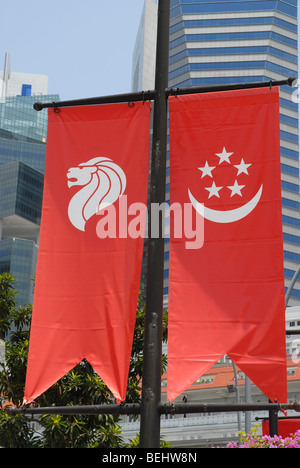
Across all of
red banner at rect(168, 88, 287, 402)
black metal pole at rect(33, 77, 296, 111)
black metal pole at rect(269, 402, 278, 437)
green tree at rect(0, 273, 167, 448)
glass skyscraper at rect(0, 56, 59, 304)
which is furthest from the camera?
glass skyscraper at rect(0, 56, 59, 304)

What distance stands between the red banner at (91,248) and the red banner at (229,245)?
53cm

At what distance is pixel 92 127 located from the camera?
9.45 metres

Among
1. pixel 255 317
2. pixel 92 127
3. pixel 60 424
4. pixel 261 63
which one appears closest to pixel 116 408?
pixel 255 317

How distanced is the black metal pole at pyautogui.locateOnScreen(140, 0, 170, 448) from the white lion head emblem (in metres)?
0.51

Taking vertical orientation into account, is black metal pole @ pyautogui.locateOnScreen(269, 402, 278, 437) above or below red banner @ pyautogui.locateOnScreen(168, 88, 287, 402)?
below

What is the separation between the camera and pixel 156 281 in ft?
27.7

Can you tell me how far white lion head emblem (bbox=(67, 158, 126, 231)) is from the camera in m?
9.09

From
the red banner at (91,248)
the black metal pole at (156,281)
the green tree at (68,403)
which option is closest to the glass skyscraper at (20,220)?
the green tree at (68,403)

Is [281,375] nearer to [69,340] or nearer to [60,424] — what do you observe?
[69,340]

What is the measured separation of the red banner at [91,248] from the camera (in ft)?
28.3

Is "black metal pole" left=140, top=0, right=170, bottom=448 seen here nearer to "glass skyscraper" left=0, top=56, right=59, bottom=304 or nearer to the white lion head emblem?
the white lion head emblem

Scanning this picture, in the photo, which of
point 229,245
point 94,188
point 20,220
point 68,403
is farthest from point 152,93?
point 20,220

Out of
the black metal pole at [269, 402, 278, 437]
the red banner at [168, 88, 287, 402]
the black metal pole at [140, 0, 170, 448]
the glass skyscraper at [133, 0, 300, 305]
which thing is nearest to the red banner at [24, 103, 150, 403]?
the black metal pole at [140, 0, 170, 448]

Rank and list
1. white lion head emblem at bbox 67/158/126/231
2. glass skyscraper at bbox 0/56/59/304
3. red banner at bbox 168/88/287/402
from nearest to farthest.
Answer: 1. red banner at bbox 168/88/287/402
2. white lion head emblem at bbox 67/158/126/231
3. glass skyscraper at bbox 0/56/59/304
